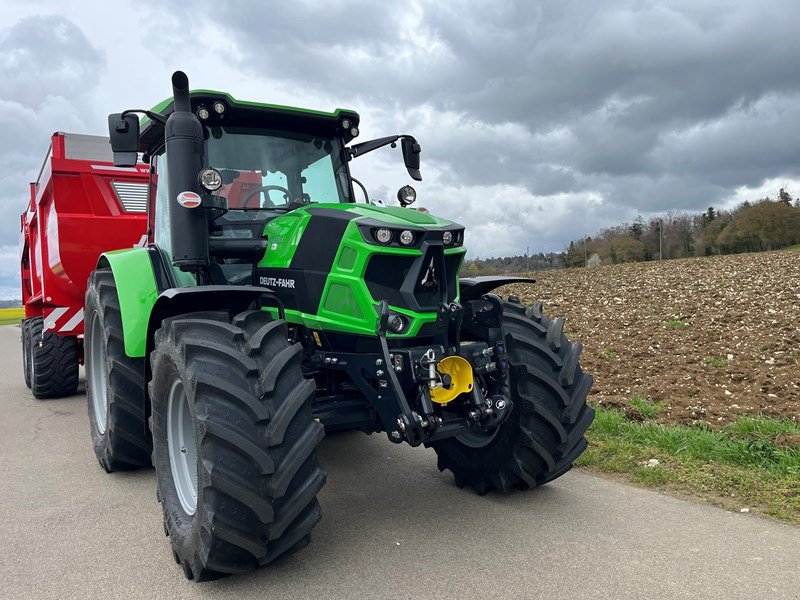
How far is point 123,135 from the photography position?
4.13 metres

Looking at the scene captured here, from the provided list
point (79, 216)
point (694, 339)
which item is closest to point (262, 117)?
point (79, 216)

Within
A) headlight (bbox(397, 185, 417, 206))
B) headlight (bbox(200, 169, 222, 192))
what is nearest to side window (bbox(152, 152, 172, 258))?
headlight (bbox(200, 169, 222, 192))

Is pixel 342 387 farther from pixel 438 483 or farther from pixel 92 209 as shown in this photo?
pixel 92 209

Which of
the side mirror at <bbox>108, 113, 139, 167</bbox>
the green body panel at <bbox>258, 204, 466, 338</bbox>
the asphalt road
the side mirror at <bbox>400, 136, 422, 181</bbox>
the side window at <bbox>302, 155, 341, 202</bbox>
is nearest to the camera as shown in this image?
the asphalt road

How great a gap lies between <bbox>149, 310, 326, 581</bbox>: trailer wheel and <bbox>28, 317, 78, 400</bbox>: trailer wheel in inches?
228

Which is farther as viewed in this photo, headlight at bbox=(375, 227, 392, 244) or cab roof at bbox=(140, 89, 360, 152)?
cab roof at bbox=(140, 89, 360, 152)

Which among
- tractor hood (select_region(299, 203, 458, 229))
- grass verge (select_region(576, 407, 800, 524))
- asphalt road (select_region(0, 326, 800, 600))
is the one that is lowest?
asphalt road (select_region(0, 326, 800, 600))

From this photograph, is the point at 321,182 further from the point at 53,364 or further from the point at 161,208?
the point at 53,364

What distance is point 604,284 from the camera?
19641mm

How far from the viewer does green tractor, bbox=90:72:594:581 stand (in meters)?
3.18

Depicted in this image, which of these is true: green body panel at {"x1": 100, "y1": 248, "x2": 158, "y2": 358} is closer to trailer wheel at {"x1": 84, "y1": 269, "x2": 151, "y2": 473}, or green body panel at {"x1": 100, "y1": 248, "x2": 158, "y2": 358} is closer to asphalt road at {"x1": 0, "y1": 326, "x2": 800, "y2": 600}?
trailer wheel at {"x1": 84, "y1": 269, "x2": 151, "y2": 473}

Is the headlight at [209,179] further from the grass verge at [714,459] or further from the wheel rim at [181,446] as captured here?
the grass verge at [714,459]

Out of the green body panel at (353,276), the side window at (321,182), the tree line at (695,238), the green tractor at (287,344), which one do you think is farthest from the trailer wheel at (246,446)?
the tree line at (695,238)

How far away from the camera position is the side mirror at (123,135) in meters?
4.11
